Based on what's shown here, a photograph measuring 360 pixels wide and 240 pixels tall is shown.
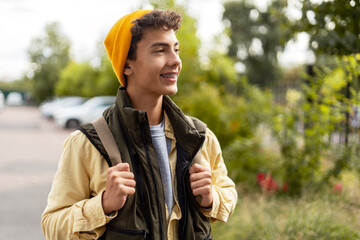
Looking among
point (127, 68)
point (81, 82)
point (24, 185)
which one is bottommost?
point (81, 82)

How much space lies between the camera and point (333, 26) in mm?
3633

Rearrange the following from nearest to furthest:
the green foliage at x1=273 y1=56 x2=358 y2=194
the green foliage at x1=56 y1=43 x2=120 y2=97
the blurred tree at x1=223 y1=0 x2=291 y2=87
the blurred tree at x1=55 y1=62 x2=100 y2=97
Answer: the green foliage at x1=273 y1=56 x2=358 y2=194
the green foliage at x1=56 y1=43 x2=120 y2=97
the blurred tree at x1=55 y1=62 x2=100 y2=97
the blurred tree at x1=223 y1=0 x2=291 y2=87

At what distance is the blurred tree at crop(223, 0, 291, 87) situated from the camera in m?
34.5

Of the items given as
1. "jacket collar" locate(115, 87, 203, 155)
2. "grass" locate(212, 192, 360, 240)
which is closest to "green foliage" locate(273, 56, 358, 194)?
"grass" locate(212, 192, 360, 240)

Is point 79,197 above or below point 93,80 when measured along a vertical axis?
above

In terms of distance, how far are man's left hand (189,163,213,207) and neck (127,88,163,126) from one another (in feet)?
0.99

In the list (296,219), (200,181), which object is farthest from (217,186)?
(296,219)

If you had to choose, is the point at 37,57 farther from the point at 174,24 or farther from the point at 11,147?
the point at 174,24

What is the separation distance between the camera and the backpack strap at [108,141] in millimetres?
1485

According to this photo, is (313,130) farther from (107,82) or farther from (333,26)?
(107,82)

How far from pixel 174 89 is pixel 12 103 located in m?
65.1

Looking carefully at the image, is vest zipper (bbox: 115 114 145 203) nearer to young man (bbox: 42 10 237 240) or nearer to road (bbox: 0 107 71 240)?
young man (bbox: 42 10 237 240)

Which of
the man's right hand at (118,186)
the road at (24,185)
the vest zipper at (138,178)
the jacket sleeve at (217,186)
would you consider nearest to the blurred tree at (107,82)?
the road at (24,185)

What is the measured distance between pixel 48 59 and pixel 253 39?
1359 inches
